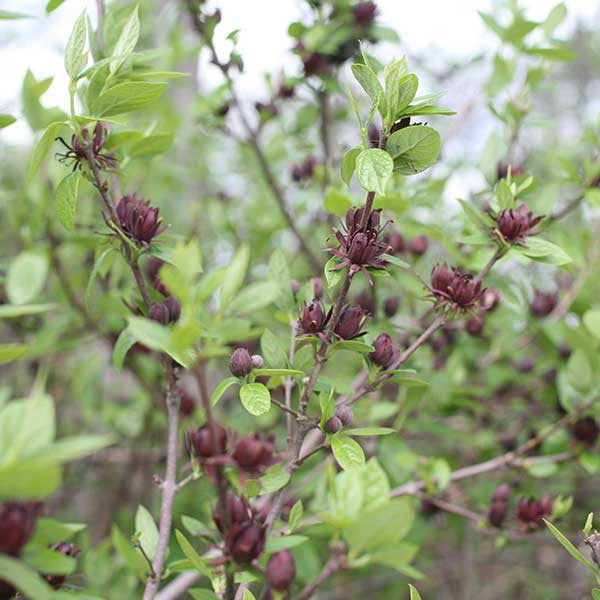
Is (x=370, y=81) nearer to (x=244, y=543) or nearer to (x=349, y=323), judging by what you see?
(x=349, y=323)

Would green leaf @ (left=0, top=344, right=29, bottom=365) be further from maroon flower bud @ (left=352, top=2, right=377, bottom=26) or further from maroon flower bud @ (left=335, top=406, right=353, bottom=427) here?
maroon flower bud @ (left=352, top=2, right=377, bottom=26)

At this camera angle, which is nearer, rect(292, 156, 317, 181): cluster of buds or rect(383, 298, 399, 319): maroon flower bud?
rect(383, 298, 399, 319): maroon flower bud

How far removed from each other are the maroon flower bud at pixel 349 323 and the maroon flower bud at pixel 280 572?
28cm

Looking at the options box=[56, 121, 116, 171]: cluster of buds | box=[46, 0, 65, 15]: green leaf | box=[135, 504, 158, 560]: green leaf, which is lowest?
box=[135, 504, 158, 560]: green leaf

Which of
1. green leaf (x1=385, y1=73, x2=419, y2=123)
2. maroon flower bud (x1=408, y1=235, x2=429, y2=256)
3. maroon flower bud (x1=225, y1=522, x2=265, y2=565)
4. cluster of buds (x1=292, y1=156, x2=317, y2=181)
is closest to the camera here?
maroon flower bud (x1=225, y1=522, x2=265, y2=565)

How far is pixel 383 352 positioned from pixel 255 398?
210 mm

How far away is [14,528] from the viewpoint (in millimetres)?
542

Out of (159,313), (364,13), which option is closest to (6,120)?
(159,313)

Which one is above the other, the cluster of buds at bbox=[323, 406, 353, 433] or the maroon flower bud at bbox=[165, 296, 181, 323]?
the maroon flower bud at bbox=[165, 296, 181, 323]

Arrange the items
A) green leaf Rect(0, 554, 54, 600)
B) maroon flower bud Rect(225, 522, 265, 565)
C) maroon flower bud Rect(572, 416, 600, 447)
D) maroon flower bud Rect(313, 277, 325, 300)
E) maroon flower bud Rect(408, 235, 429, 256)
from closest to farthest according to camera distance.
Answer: green leaf Rect(0, 554, 54, 600)
maroon flower bud Rect(225, 522, 265, 565)
maroon flower bud Rect(313, 277, 325, 300)
maroon flower bud Rect(572, 416, 600, 447)
maroon flower bud Rect(408, 235, 429, 256)

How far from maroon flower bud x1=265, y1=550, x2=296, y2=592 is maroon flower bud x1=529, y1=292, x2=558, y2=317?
3.61 ft

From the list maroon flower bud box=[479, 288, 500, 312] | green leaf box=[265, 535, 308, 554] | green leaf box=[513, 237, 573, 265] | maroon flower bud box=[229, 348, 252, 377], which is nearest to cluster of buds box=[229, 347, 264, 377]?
maroon flower bud box=[229, 348, 252, 377]

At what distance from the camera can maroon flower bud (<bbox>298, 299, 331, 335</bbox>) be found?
81 centimetres

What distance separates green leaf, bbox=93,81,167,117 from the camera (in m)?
0.80
